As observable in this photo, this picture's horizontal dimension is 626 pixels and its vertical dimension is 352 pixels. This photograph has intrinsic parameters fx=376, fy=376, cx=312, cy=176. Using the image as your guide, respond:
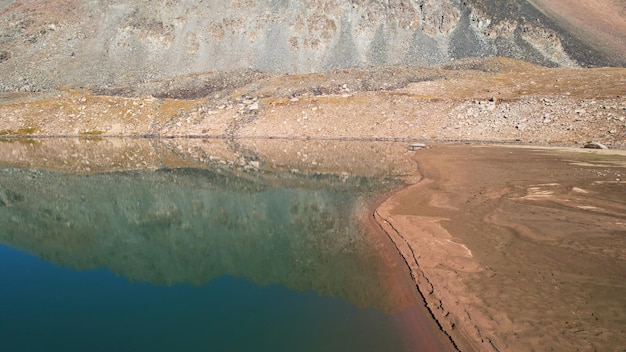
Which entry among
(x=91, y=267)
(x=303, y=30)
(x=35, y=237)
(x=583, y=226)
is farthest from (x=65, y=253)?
(x=303, y=30)

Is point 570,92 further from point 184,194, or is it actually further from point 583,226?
point 184,194

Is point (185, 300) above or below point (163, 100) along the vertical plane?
above

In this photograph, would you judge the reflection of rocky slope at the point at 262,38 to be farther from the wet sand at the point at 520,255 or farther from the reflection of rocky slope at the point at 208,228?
the wet sand at the point at 520,255

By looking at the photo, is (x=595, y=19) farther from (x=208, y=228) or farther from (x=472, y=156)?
(x=208, y=228)

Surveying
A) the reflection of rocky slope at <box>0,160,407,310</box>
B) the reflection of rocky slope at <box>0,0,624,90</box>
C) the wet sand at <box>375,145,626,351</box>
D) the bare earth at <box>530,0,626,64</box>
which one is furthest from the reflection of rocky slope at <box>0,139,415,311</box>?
the bare earth at <box>530,0,626,64</box>

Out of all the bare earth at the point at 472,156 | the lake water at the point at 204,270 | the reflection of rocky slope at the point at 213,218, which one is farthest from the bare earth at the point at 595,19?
the lake water at the point at 204,270

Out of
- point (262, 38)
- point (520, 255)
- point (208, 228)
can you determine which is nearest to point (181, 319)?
point (208, 228)

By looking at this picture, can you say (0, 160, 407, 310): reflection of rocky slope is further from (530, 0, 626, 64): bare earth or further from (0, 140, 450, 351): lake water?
(530, 0, 626, 64): bare earth
